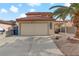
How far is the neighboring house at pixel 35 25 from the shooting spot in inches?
1010

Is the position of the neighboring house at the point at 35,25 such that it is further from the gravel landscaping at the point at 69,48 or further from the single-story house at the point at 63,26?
the gravel landscaping at the point at 69,48

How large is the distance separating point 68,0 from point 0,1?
2.18m

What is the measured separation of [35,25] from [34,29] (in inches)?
24.4

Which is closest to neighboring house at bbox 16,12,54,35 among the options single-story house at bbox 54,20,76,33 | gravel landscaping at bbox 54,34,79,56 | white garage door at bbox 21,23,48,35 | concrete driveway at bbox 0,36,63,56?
white garage door at bbox 21,23,48,35

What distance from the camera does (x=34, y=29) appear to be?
25.7 meters

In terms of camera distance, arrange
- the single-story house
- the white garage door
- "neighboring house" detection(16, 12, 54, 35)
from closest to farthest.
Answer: the white garage door < "neighboring house" detection(16, 12, 54, 35) < the single-story house

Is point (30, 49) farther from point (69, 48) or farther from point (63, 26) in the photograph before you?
point (63, 26)

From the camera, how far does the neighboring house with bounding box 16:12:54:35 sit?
2566 centimetres

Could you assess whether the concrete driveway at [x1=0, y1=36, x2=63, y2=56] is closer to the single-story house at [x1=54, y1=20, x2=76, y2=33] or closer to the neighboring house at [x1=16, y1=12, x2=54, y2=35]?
the neighboring house at [x1=16, y1=12, x2=54, y2=35]

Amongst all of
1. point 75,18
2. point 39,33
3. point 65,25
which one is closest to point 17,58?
point 75,18

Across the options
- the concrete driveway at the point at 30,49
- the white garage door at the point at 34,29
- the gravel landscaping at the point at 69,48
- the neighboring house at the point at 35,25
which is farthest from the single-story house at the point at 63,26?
the concrete driveway at the point at 30,49

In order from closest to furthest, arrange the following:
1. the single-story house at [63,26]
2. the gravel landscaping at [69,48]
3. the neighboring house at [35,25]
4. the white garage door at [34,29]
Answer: the gravel landscaping at [69,48] → the white garage door at [34,29] → the neighboring house at [35,25] → the single-story house at [63,26]

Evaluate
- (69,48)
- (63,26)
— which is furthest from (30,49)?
(63,26)

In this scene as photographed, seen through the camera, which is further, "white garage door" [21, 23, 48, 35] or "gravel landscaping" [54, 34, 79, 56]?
"white garage door" [21, 23, 48, 35]
